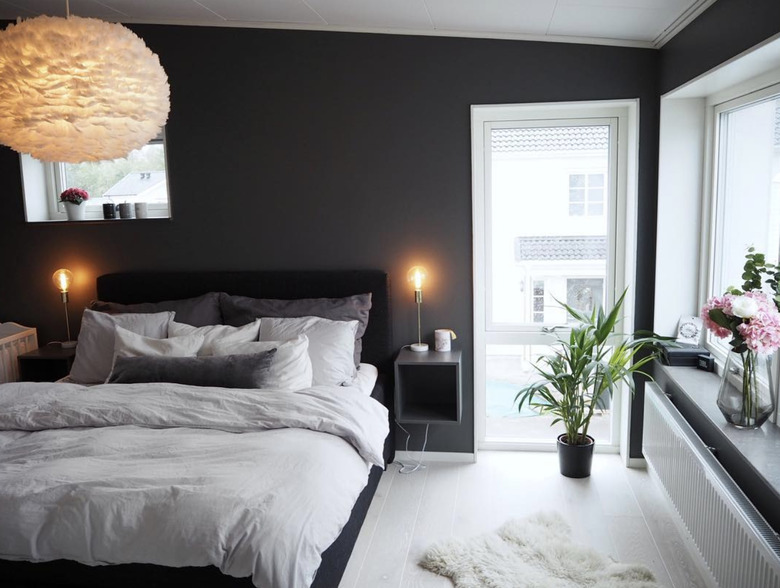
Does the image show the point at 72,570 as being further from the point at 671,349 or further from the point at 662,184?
the point at 662,184

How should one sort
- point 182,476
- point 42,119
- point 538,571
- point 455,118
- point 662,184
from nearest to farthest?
1. point 42,119
2. point 182,476
3. point 538,571
4. point 662,184
5. point 455,118

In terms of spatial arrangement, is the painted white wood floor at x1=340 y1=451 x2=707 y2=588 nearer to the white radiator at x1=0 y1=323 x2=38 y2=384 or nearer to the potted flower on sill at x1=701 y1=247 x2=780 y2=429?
the potted flower on sill at x1=701 y1=247 x2=780 y2=429

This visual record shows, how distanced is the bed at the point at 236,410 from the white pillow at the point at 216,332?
367mm

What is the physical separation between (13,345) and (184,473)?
94.9 inches

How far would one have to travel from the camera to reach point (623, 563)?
117 inches

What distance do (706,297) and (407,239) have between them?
64.8 inches

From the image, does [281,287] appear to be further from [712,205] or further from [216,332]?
[712,205]

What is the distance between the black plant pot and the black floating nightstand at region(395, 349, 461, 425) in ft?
2.01

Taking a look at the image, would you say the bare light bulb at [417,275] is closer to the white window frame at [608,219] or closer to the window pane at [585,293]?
the white window frame at [608,219]

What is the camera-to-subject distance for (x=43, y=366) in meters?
4.18

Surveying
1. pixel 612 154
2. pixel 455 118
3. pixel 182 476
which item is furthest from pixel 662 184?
pixel 182 476

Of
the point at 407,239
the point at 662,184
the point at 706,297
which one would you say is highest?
the point at 662,184

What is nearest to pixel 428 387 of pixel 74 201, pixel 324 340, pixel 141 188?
pixel 324 340

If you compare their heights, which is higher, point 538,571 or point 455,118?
point 455,118
